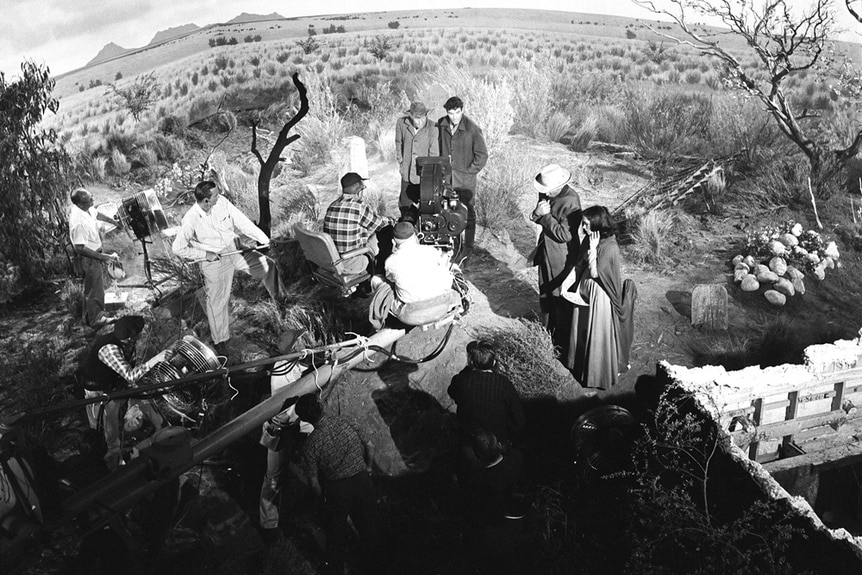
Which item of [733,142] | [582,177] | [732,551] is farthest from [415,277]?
[733,142]

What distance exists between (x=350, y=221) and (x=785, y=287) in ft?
15.0

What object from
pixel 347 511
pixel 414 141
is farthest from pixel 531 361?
pixel 414 141

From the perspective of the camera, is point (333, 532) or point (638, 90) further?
point (638, 90)

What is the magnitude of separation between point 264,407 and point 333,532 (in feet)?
3.05

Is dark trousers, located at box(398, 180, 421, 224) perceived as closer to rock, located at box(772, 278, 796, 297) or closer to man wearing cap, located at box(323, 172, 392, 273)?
man wearing cap, located at box(323, 172, 392, 273)

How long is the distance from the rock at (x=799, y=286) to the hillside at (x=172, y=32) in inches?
446

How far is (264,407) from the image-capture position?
179 inches

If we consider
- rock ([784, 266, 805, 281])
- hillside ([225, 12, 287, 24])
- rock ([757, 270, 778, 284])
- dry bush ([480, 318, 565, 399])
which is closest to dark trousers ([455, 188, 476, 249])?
dry bush ([480, 318, 565, 399])

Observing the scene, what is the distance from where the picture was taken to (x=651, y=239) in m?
8.18

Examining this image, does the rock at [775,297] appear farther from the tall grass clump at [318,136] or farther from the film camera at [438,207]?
the tall grass clump at [318,136]

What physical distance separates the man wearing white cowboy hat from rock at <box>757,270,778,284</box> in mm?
2626

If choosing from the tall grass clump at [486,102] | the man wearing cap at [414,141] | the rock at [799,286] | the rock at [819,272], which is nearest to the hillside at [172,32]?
the tall grass clump at [486,102]

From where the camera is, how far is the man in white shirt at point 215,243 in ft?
20.8

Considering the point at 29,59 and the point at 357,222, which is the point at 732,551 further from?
the point at 29,59
